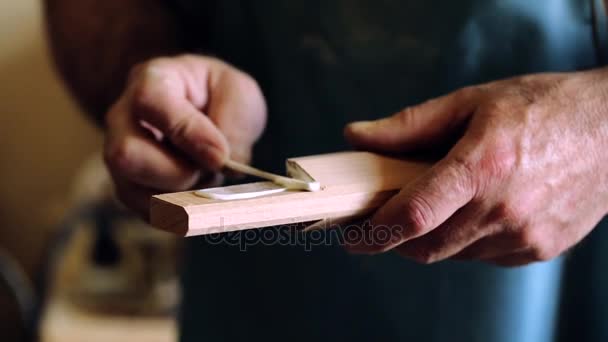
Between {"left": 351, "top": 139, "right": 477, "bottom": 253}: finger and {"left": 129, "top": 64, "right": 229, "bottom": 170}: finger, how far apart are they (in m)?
0.12

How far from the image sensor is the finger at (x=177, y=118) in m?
0.47

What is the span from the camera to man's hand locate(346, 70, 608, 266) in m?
0.42

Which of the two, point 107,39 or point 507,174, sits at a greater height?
point 107,39

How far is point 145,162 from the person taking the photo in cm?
49

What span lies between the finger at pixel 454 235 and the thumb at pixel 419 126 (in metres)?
0.07

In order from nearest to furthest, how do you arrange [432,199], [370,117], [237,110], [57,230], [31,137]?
[432,199] → [237,110] → [370,117] → [57,230] → [31,137]

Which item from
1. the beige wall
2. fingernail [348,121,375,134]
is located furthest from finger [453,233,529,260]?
the beige wall

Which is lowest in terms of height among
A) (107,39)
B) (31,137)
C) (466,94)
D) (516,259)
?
(516,259)

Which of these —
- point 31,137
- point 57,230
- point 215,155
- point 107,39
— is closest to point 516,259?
point 215,155

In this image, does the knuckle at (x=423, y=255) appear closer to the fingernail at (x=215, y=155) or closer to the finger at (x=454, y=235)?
the finger at (x=454, y=235)

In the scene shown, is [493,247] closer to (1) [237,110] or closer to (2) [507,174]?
(2) [507,174]

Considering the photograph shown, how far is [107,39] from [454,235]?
1.42ft

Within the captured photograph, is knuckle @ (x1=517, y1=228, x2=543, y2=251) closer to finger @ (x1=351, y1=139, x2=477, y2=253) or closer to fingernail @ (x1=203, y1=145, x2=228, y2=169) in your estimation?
finger @ (x1=351, y1=139, x2=477, y2=253)

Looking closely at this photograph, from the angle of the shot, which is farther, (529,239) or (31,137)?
(31,137)
